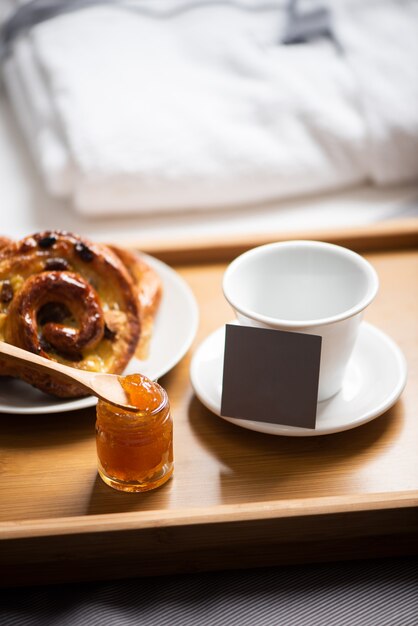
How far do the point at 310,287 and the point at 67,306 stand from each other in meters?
0.27

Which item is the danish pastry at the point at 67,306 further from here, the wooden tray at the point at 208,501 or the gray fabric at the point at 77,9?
the gray fabric at the point at 77,9

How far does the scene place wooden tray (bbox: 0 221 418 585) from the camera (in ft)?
2.33

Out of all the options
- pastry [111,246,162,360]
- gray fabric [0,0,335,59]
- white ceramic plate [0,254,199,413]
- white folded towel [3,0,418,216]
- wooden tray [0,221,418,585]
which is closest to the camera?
wooden tray [0,221,418,585]

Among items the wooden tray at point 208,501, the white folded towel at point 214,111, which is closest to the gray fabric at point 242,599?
the wooden tray at point 208,501

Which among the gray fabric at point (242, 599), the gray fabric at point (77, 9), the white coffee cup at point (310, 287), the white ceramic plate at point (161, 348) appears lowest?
the gray fabric at point (242, 599)

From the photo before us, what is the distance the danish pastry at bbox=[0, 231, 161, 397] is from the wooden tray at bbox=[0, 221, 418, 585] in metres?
0.07

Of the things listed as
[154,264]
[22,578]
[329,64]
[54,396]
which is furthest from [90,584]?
[329,64]

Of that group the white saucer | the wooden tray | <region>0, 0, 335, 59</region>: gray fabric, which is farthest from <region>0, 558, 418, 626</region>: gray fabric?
<region>0, 0, 335, 59</region>: gray fabric

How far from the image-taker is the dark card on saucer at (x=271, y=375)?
76cm

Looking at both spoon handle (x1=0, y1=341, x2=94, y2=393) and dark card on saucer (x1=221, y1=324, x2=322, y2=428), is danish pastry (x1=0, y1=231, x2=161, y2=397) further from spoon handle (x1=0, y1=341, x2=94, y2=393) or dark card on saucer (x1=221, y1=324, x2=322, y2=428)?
dark card on saucer (x1=221, y1=324, x2=322, y2=428)

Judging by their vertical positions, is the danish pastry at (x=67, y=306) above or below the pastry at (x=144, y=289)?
above

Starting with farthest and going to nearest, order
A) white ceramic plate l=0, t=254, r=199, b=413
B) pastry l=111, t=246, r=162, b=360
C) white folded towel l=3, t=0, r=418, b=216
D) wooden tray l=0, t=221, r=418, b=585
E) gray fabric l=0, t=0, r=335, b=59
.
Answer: gray fabric l=0, t=0, r=335, b=59 < white folded towel l=3, t=0, r=418, b=216 < pastry l=111, t=246, r=162, b=360 < white ceramic plate l=0, t=254, r=199, b=413 < wooden tray l=0, t=221, r=418, b=585

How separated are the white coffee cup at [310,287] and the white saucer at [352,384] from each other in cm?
2

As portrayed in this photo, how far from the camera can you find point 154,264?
110 cm
